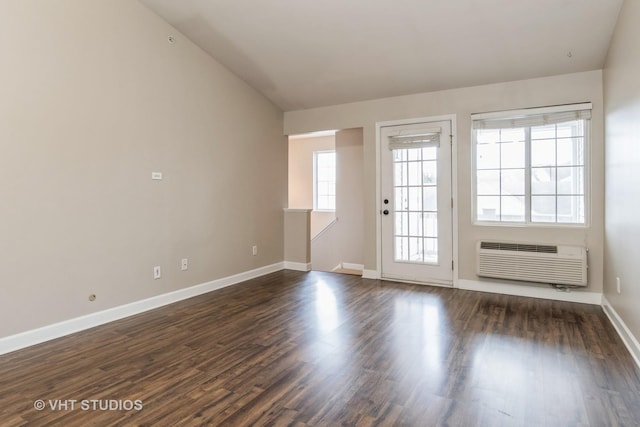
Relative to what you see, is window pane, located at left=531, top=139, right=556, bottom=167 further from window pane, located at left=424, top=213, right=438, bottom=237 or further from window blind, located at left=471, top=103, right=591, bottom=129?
window pane, located at left=424, top=213, right=438, bottom=237

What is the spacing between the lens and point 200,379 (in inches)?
88.6

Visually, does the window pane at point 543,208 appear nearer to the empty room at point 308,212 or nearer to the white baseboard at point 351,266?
the empty room at point 308,212

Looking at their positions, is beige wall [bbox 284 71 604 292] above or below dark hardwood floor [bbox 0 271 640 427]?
above

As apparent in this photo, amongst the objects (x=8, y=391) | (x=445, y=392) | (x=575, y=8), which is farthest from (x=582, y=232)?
(x=8, y=391)

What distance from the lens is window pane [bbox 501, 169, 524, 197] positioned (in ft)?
13.8

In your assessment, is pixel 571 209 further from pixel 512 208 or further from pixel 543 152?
pixel 543 152

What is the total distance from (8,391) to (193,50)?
141 inches

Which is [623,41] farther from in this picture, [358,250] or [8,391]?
[8,391]

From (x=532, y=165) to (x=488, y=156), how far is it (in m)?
0.48

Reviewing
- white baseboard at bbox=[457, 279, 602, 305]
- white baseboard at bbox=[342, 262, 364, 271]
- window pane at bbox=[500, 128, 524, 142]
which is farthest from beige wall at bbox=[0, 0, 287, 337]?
window pane at bbox=[500, 128, 524, 142]

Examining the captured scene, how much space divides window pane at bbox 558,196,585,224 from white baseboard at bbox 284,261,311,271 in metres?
3.40

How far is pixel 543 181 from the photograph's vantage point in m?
4.10

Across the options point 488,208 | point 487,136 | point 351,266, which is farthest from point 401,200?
point 351,266

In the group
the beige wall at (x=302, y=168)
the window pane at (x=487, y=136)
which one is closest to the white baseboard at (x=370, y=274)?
the window pane at (x=487, y=136)
